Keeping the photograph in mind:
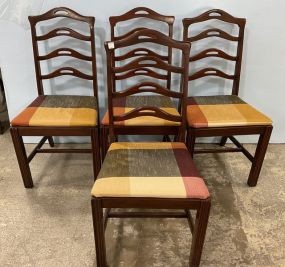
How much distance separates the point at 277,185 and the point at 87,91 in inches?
58.5

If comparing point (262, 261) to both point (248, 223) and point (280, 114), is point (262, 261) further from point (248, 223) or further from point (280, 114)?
point (280, 114)

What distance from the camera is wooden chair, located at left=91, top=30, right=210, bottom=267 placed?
1.14m

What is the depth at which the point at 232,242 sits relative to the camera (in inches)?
58.8

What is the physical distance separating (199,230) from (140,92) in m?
0.68

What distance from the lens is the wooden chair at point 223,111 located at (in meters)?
1.65

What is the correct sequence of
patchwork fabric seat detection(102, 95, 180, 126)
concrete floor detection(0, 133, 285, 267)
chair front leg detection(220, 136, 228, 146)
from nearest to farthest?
concrete floor detection(0, 133, 285, 267) < patchwork fabric seat detection(102, 95, 180, 126) < chair front leg detection(220, 136, 228, 146)

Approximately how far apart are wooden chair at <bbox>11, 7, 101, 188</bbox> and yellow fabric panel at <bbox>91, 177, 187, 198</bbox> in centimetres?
55

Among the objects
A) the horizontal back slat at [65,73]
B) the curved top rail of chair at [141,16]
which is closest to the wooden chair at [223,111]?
the curved top rail of chair at [141,16]

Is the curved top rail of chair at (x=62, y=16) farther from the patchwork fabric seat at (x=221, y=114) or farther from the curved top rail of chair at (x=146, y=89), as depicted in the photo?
the patchwork fabric seat at (x=221, y=114)

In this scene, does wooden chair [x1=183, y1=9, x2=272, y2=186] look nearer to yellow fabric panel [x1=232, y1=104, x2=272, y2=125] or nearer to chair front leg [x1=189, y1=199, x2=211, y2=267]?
yellow fabric panel [x1=232, y1=104, x2=272, y2=125]

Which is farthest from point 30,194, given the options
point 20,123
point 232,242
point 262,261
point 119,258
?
point 262,261

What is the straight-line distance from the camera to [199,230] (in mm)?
1213

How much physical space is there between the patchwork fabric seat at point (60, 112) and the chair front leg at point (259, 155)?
0.98 metres

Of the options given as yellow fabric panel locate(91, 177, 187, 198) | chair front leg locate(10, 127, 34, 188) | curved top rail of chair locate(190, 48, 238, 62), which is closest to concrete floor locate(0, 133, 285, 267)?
chair front leg locate(10, 127, 34, 188)
